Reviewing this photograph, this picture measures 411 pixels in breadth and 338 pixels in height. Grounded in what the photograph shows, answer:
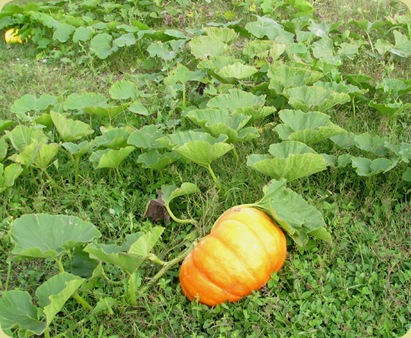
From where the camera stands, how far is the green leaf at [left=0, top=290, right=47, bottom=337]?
1967 mm

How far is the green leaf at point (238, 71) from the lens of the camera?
3.26 meters

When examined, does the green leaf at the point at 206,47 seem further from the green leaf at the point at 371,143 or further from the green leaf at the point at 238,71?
the green leaf at the point at 371,143

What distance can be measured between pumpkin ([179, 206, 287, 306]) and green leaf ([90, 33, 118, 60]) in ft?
7.28

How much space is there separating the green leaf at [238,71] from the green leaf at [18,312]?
1750 millimetres

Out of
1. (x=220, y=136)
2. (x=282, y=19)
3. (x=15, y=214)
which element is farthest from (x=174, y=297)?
(x=282, y=19)

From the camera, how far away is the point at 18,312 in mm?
1986

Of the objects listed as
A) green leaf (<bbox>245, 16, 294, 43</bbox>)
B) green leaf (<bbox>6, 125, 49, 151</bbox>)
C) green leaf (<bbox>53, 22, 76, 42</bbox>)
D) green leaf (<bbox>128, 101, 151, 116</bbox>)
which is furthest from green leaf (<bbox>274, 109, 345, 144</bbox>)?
green leaf (<bbox>53, 22, 76, 42</bbox>)

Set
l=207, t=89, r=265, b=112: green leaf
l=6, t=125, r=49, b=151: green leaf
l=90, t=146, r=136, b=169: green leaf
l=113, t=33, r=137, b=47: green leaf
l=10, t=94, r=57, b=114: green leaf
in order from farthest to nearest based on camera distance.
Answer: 1. l=113, t=33, r=137, b=47: green leaf
2. l=10, t=94, r=57, b=114: green leaf
3. l=207, t=89, r=265, b=112: green leaf
4. l=6, t=125, r=49, b=151: green leaf
5. l=90, t=146, r=136, b=169: green leaf

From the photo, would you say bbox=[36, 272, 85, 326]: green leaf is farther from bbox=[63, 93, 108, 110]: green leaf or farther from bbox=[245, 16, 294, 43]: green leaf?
bbox=[245, 16, 294, 43]: green leaf

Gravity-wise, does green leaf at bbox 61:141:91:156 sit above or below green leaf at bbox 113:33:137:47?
above

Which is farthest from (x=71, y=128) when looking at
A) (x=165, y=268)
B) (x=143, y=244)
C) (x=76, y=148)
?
(x=143, y=244)

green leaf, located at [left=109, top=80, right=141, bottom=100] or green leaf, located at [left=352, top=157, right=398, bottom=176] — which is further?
green leaf, located at [left=109, top=80, right=141, bottom=100]

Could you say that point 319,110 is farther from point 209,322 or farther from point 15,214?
point 15,214

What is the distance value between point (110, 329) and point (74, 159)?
1105 millimetres
